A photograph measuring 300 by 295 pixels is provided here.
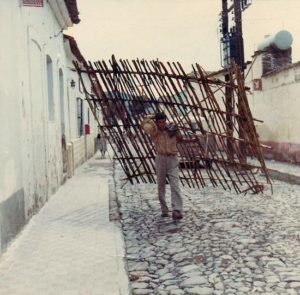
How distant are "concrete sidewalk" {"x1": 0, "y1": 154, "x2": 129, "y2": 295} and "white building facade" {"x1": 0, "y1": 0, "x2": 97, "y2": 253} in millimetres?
275

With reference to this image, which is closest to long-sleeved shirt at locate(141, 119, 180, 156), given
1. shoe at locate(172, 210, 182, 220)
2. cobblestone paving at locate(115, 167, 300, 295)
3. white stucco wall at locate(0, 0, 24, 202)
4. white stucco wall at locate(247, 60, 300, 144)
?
shoe at locate(172, 210, 182, 220)

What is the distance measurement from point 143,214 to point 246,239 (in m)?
2.26

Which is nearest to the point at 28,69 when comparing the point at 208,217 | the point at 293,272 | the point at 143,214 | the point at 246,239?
the point at 143,214

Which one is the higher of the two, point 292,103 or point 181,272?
point 292,103

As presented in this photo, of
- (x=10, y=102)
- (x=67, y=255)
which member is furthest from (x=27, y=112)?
(x=67, y=255)

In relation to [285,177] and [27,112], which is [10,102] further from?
[285,177]

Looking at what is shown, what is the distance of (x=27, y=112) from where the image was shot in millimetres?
6703

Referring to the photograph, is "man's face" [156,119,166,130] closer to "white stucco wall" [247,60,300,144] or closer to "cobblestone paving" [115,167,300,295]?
"cobblestone paving" [115,167,300,295]

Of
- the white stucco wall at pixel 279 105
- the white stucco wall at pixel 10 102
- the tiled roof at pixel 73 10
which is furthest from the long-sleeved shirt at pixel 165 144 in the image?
the white stucco wall at pixel 279 105

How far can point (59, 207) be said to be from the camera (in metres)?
8.11

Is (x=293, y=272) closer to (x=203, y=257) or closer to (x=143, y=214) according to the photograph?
(x=203, y=257)

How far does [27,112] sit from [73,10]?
5.46 meters

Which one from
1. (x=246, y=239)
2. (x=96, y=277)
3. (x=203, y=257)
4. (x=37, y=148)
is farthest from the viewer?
(x=37, y=148)

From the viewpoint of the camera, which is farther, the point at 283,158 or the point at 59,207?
the point at 283,158
